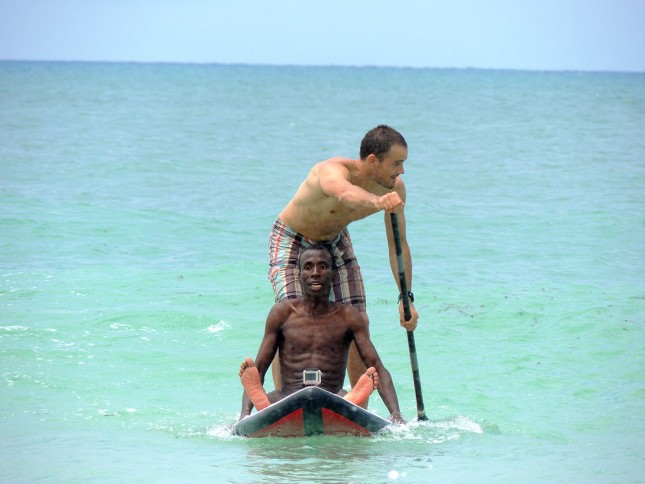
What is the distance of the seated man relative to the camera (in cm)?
690

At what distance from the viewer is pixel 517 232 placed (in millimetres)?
16578

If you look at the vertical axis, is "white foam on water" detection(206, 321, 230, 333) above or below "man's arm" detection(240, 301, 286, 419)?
above

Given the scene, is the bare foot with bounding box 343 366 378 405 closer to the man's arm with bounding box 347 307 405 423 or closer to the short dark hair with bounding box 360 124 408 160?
the man's arm with bounding box 347 307 405 423

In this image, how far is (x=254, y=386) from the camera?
Result: 672 cm

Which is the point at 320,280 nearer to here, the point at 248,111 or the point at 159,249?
the point at 159,249

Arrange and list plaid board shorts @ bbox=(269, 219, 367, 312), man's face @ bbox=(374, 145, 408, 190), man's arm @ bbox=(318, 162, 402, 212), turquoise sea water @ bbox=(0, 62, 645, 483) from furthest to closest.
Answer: plaid board shorts @ bbox=(269, 219, 367, 312), turquoise sea water @ bbox=(0, 62, 645, 483), man's face @ bbox=(374, 145, 408, 190), man's arm @ bbox=(318, 162, 402, 212)

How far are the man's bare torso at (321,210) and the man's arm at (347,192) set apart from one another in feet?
0.19

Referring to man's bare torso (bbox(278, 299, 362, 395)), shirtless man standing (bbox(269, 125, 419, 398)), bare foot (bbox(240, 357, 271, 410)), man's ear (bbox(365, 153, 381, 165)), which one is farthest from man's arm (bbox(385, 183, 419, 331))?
bare foot (bbox(240, 357, 271, 410))

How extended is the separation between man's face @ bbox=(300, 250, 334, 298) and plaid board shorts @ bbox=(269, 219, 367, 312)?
32cm

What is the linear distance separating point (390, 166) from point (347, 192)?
15.0 inches

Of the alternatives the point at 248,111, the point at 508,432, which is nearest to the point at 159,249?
the point at 508,432

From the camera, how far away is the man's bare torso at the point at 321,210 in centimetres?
692

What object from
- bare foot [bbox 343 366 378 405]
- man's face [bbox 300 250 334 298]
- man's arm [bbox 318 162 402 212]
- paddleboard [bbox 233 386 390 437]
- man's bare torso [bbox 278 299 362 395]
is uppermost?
man's arm [bbox 318 162 402 212]

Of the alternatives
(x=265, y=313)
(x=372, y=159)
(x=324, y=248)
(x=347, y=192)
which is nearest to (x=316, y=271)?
(x=324, y=248)
